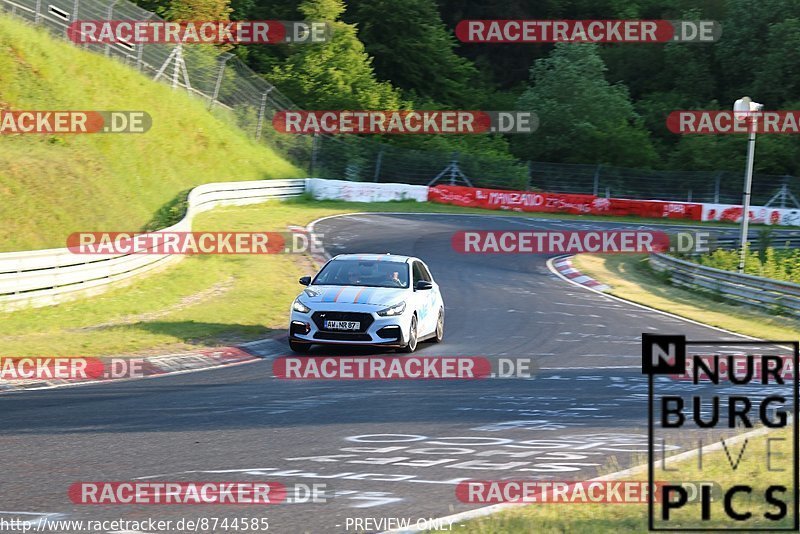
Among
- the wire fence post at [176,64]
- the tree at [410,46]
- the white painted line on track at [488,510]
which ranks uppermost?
the tree at [410,46]

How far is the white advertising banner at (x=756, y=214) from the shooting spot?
5009 cm

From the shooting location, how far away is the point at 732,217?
50.2m

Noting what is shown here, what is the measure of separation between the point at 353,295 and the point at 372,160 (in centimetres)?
3627

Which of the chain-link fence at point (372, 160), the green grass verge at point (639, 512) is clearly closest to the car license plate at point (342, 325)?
the green grass verge at point (639, 512)

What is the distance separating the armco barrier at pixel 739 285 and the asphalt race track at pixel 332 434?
8.94 meters

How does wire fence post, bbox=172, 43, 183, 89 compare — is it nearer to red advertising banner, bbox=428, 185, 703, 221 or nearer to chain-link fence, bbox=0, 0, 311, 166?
chain-link fence, bbox=0, 0, 311, 166

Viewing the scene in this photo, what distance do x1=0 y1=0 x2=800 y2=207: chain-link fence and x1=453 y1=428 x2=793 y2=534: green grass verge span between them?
36537 millimetres

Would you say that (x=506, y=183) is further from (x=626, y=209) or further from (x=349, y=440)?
(x=349, y=440)

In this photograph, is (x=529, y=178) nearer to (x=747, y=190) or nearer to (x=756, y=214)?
(x=756, y=214)

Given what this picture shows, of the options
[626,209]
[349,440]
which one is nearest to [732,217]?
[626,209]

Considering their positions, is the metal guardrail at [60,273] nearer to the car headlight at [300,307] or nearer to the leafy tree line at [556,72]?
the car headlight at [300,307]

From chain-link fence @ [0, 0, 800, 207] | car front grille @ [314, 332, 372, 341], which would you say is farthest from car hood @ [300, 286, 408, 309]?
chain-link fence @ [0, 0, 800, 207]

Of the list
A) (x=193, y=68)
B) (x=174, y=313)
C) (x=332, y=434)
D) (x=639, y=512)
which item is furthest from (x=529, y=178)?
(x=639, y=512)

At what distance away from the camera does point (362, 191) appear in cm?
4659
